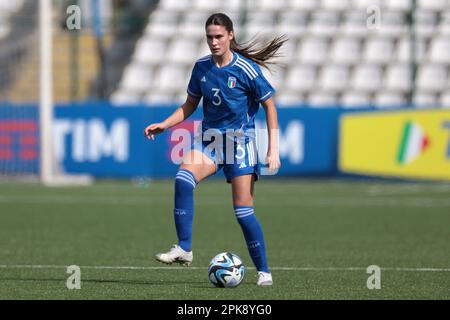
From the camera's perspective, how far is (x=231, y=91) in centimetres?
802

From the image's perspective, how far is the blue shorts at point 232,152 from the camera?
8.02m

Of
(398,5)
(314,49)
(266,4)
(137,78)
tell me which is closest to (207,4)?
(266,4)

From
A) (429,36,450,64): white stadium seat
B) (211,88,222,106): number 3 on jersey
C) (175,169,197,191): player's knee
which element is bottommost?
(175,169,197,191): player's knee

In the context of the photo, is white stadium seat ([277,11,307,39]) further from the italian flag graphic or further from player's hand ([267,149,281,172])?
player's hand ([267,149,281,172])

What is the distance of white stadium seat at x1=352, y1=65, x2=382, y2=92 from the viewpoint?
2370 cm

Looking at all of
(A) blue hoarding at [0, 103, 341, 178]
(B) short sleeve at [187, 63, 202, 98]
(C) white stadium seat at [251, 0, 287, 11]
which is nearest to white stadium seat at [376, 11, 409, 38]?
(C) white stadium seat at [251, 0, 287, 11]

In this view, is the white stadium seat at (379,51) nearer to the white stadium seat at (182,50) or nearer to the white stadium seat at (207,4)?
the white stadium seat at (207,4)

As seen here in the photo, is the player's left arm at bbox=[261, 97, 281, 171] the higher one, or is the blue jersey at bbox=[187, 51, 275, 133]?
the blue jersey at bbox=[187, 51, 275, 133]

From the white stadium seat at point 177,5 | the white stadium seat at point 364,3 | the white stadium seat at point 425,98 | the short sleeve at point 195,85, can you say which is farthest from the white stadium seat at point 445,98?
the short sleeve at point 195,85

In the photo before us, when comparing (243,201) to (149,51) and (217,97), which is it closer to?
(217,97)

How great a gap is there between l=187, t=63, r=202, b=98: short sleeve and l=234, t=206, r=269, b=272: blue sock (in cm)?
94

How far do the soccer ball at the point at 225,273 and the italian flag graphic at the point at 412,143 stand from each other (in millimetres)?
12615

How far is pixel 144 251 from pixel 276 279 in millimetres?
2562

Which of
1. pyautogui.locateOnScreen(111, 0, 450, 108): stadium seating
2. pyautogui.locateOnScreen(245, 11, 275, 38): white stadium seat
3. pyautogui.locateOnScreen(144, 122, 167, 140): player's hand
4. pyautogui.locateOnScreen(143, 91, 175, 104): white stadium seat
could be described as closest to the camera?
pyautogui.locateOnScreen(144, 122, 167, 140): player's hand
